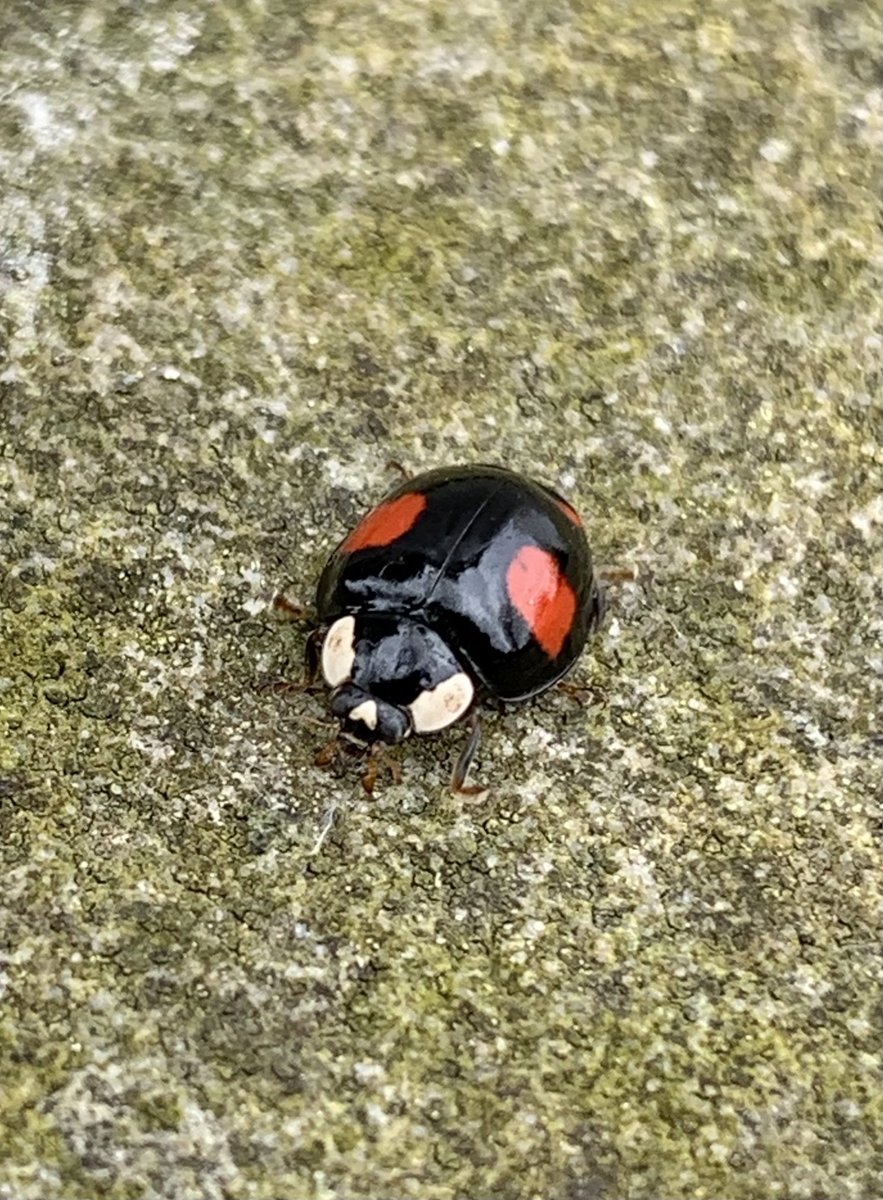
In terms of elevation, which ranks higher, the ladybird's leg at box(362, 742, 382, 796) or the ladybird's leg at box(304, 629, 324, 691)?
the ladybird's leg at box(304, 629, 324, 691)

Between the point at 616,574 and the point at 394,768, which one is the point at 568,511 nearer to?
the point at 616,574

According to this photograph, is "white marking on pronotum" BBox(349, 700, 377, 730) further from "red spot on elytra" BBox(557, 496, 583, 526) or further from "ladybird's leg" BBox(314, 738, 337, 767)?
"red spot on elytra" BBox(557, 496, 583, 526)

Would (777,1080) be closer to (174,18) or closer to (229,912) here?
(229,912)

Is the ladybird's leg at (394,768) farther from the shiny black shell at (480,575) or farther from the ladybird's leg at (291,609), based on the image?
the ladybird's leg at (291,609)

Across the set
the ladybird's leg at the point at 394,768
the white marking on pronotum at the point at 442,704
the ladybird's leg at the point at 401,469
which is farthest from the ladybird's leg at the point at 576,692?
the ladybird's leg at the point at 401,469

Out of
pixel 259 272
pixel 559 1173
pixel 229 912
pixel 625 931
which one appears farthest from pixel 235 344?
pixel 559 1173

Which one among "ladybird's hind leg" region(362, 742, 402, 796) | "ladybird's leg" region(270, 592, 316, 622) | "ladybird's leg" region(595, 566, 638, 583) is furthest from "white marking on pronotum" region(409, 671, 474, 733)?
"ladybird's leg" region(595, 566, 638, 583)
